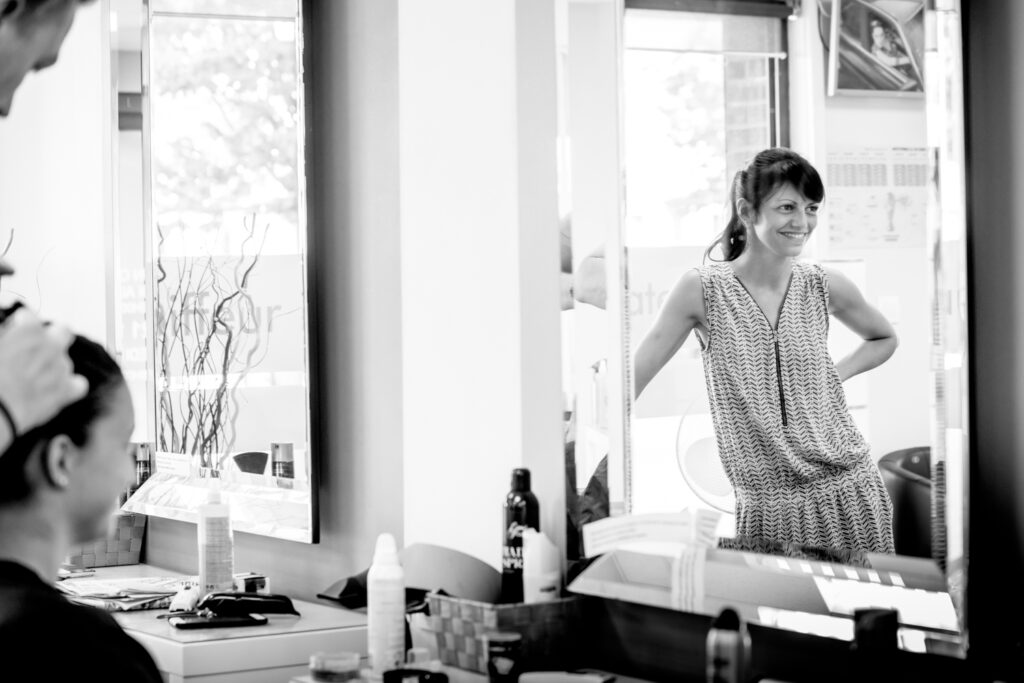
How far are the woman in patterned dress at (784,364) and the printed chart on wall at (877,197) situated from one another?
0.04m

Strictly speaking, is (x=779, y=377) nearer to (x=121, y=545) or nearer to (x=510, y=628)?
(x=510, y=628)

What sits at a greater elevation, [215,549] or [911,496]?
[911,496]

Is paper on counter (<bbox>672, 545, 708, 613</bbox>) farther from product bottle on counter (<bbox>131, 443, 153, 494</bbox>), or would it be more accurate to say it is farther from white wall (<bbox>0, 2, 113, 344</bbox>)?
white wall (<bbox>0, 2, 113, 344</bbox>)

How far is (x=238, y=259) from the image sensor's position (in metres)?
2.95

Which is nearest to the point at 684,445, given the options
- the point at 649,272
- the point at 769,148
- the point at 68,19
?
the point at 649,272

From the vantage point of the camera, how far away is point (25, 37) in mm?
1783

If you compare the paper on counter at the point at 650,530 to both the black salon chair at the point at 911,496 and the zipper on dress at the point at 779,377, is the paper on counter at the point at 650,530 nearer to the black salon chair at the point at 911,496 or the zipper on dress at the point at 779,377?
the zipper on dress at the point at 779,377

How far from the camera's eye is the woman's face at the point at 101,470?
149cm

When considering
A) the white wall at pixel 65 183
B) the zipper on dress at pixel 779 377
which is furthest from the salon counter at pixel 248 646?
the white wall at pixel 65 183

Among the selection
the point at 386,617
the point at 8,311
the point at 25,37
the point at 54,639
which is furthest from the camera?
the point at 386,617

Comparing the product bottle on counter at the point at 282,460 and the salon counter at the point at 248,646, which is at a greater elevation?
the product bottle on counter at the point at 282,460

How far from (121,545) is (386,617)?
1.62 metres

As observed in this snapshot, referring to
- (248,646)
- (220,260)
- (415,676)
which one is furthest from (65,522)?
(220,260)

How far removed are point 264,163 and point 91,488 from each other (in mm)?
1523
